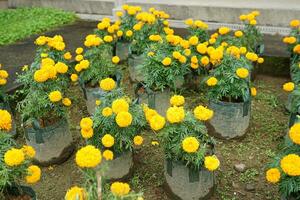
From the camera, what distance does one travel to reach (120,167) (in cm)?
332

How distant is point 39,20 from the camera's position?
27.5 ft

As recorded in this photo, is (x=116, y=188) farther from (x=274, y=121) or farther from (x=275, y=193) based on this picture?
(x=274, y=121)

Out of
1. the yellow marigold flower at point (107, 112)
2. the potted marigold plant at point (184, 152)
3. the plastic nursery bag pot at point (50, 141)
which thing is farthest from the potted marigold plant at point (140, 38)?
the potted marigold plant at point (184, 152)

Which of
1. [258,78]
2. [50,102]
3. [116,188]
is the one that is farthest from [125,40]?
[116,188]

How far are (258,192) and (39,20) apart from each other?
6.79m

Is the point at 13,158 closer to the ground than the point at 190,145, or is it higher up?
higher up

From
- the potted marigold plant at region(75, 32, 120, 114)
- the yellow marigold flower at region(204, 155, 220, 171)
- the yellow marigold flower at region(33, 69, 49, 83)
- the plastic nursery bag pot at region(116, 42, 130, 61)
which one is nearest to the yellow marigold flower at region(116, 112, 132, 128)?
the yellow marigold flower at region(204, 155, 220, 171)

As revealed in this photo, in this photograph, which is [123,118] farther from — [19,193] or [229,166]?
[229,166]

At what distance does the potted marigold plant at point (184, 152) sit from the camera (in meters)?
2.87

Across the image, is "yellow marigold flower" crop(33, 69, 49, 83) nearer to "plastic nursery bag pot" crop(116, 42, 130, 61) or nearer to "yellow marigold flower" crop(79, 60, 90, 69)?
"yellow marigold flower" crop(79, 60, 90, 69)

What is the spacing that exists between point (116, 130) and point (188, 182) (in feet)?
2.49

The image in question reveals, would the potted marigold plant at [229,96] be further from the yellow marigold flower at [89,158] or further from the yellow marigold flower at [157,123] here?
the yellow marigold flower at [89,158]

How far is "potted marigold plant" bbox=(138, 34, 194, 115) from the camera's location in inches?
165

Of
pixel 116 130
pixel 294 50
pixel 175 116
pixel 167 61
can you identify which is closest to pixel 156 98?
pixel 167 61
